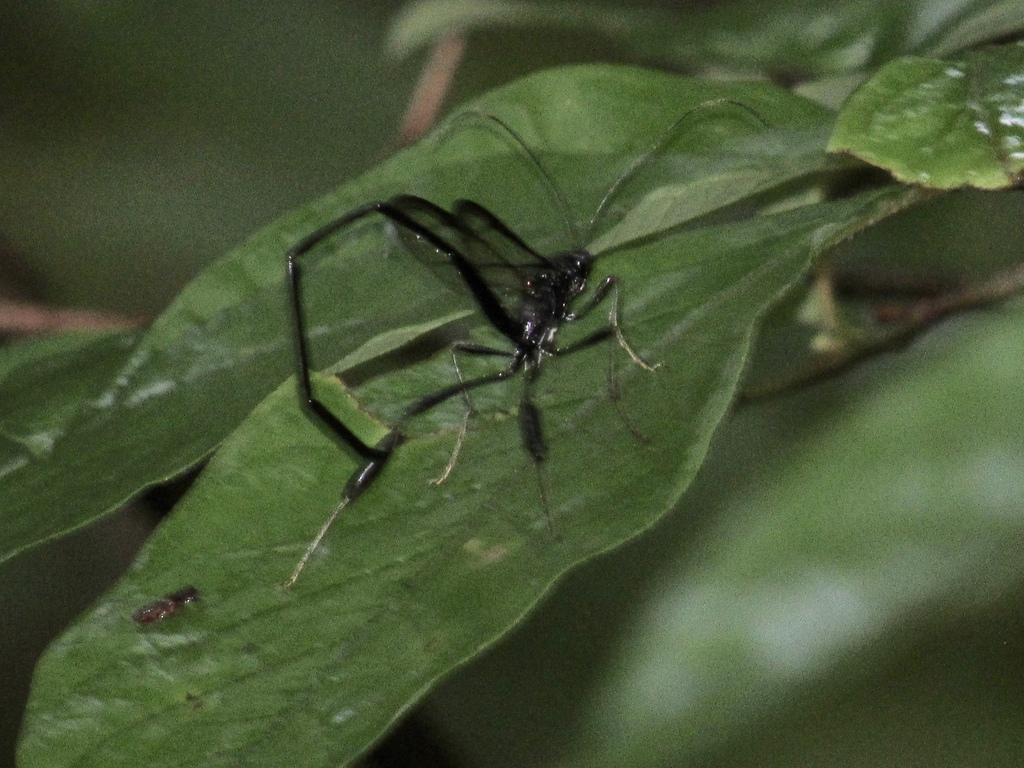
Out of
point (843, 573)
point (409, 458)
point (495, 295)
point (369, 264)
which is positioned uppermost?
point (369, 264)

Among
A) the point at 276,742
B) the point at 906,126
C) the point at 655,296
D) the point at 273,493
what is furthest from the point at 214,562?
the point at 906,126

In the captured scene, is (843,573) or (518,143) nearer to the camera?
(518,143)

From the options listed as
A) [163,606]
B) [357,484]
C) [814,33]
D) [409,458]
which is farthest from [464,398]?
[814,33]

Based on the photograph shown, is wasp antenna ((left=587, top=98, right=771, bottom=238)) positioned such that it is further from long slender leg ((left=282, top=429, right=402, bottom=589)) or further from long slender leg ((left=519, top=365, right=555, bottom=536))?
long slender leg ((left=282, top=429, right=402, bottom=589))

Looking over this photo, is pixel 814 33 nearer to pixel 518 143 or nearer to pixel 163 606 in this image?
pixel 518 143

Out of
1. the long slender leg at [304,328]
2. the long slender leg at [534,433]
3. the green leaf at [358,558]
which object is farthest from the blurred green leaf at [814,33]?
the long slender leg at [534,433]

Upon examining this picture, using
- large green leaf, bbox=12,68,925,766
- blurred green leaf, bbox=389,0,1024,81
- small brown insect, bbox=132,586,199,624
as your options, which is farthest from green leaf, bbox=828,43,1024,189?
small brown insect, bbox=132,586,199,624

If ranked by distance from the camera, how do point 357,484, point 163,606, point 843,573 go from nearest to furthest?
point 163,606, point 357,484, point 843,573
